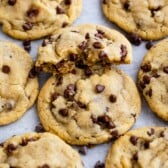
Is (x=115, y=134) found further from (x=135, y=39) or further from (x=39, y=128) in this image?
(x=135, y=39)

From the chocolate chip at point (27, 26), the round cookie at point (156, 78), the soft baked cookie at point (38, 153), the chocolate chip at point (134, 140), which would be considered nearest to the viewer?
the soft baked cookie at point (38, 153)

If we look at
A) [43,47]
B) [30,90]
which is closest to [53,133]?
[30,90]

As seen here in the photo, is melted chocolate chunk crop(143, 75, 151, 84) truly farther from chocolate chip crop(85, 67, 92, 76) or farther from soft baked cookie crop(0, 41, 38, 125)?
soft baked cookie crop(0, 41, 38, 125)

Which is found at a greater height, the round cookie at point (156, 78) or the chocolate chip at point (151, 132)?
the round cookie at point (156, 78)

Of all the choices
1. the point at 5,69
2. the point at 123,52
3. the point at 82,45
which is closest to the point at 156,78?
the point at 123,52

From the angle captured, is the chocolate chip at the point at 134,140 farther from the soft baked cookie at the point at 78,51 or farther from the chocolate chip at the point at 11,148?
the chocolate chip at the point at 11,148

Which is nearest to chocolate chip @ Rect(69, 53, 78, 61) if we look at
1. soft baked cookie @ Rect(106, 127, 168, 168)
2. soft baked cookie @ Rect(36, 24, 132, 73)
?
soft baked cookie @ Rect(36, 24, 132, 73)

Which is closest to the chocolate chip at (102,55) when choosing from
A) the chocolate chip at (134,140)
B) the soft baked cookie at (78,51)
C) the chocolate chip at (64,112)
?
the soft baked cookie at (78,51)
